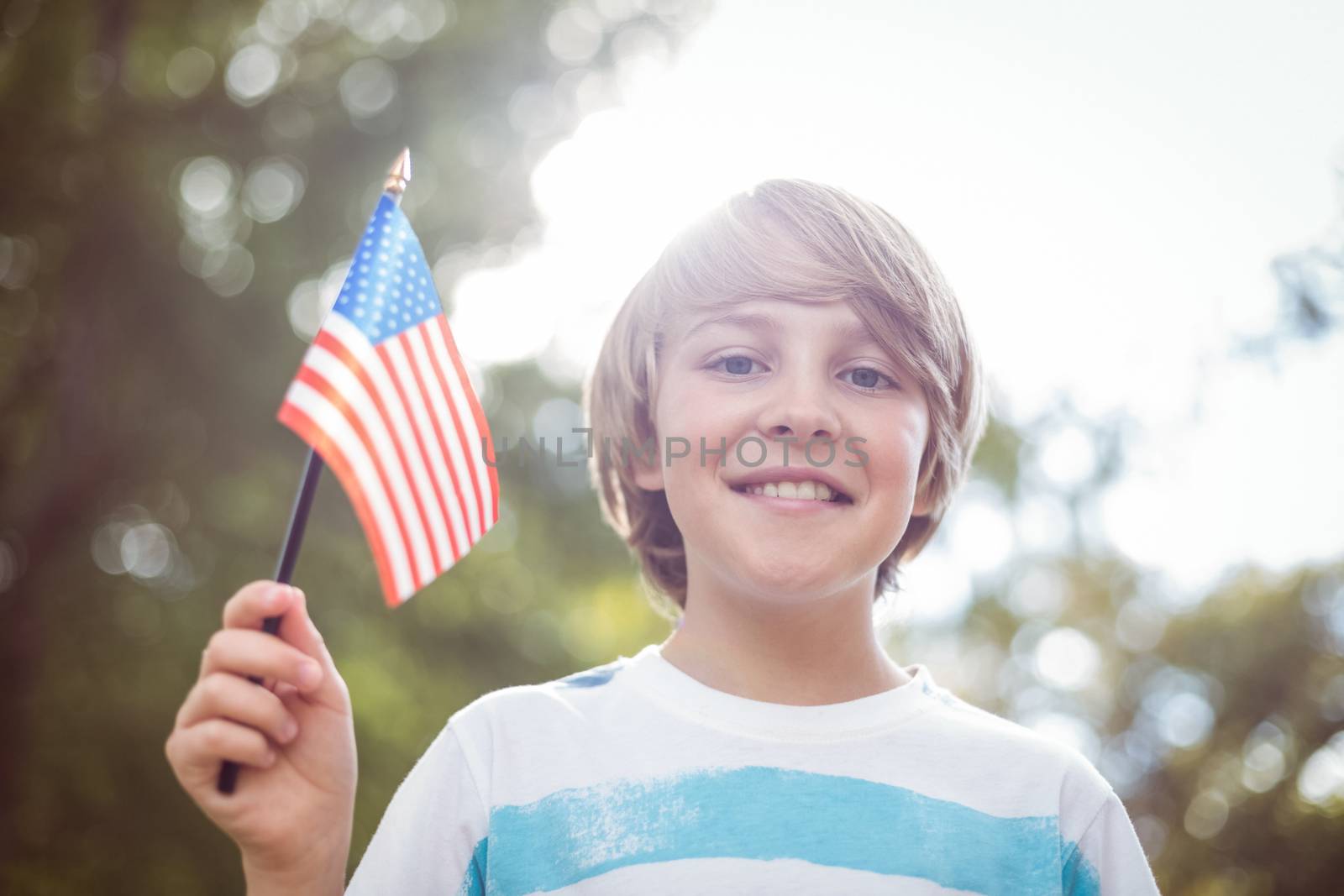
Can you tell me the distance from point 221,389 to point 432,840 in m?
6.50

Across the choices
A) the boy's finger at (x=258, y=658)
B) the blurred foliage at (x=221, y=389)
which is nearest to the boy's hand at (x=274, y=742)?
the boy's finger at (x=258, y=658)

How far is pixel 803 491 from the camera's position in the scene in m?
1.81

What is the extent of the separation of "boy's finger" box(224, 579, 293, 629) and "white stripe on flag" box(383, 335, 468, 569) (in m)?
0.28

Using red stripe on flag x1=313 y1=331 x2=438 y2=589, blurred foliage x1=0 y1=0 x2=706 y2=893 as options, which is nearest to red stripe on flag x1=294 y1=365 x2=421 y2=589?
red stripe on flag x1=313 y1=331 x2=438 y2=589

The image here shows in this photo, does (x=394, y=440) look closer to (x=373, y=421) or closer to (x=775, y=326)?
(x=373, y=421)

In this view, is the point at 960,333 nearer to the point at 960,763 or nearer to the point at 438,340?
the point at 960,763

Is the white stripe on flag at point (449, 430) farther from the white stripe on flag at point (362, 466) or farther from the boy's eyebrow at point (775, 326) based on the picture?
the boy's eyebrow at point (775, 326)

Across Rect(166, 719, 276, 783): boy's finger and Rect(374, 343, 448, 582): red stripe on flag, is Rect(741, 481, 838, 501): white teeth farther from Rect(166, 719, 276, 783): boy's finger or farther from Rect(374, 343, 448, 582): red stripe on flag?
Rect(166, 719, 276, 783): boy's finger

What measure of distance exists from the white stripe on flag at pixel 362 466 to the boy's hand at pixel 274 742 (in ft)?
0.50

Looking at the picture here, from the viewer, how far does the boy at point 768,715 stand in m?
1.66

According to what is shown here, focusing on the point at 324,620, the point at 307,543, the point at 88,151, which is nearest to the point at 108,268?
the point at 88,151

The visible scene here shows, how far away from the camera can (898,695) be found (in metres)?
1.89

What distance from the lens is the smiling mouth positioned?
1807 millimetres

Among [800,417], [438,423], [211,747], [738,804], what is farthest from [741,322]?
[211,747]
